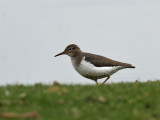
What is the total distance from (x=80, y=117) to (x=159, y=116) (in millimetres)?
2360

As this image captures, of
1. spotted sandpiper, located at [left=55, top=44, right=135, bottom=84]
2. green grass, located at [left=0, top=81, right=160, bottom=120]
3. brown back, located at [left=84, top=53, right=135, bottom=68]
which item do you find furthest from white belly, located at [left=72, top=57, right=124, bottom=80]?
green grass, located at [left=0, top=81, right=160, bottom=120]

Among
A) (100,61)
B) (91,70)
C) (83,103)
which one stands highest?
(100,61)

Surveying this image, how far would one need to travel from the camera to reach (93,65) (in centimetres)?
2242

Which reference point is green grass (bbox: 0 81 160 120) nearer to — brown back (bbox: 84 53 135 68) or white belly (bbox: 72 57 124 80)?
white belly (bbox: 72 57 124 80)

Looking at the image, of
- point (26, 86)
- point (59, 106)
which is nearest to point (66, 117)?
point (59, 106)

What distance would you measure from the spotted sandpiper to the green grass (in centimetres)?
636

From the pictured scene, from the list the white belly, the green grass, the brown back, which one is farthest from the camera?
the brown back

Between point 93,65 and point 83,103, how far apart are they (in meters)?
8.95

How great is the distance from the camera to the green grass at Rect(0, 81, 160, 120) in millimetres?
12570

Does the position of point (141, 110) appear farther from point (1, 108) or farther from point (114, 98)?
point (1, 108)

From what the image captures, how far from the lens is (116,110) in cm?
1317

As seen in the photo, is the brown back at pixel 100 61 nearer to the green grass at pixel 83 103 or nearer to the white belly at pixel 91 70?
the white belly at pixel 91 70

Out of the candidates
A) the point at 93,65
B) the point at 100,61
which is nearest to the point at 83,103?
the point at 93,65

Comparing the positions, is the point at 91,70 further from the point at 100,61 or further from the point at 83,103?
the point at 83,103
